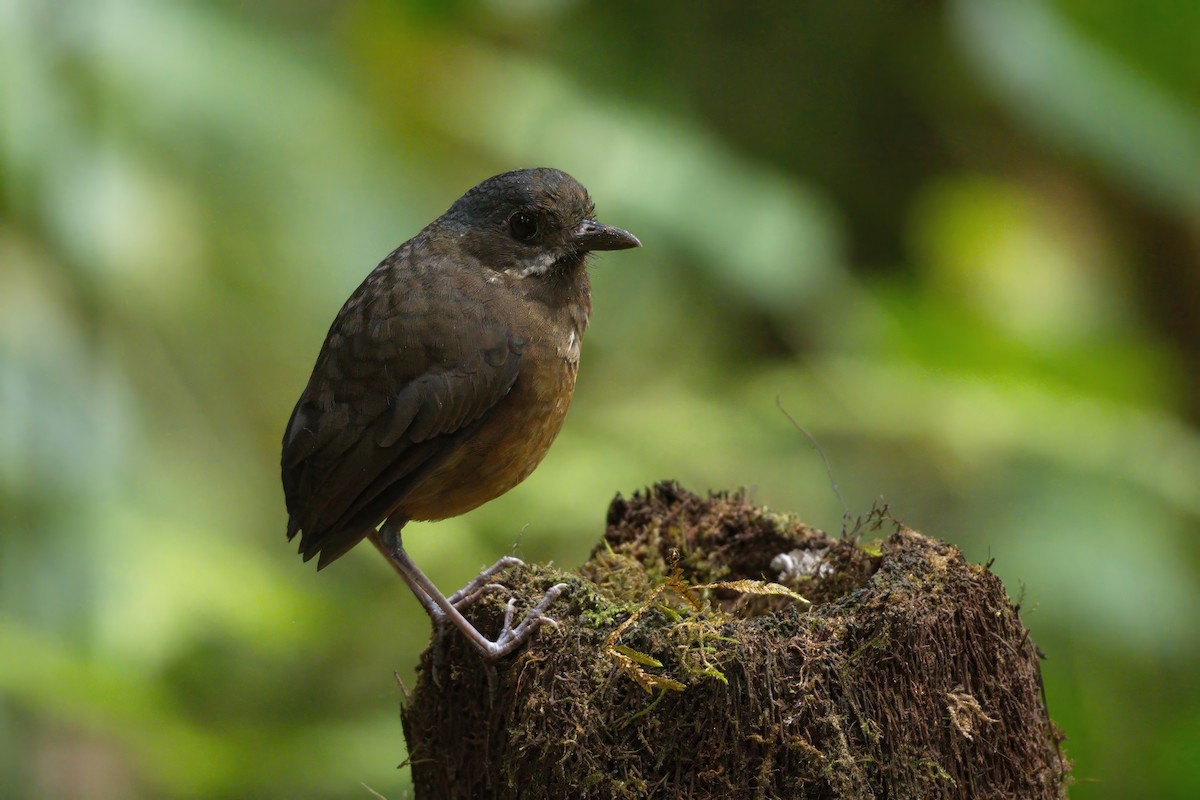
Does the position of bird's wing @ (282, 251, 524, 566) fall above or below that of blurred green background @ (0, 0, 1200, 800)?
below

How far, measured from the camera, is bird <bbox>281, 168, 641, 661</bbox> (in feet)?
11.0

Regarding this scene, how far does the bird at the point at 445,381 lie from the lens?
3348mm

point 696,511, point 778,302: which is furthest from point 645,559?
point 778,302

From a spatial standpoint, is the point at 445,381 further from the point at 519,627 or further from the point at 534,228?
the point at 519,627

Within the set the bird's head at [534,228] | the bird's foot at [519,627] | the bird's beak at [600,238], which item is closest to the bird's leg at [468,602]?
the bird's foot at [519,627]

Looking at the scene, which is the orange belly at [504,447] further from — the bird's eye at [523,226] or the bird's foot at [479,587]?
the bird's eye at [523,226]

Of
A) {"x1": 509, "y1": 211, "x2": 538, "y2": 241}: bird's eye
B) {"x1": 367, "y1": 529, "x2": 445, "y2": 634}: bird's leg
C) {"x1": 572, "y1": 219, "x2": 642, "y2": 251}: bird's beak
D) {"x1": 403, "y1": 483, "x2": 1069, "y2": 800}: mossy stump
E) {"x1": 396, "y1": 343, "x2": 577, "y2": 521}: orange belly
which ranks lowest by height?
{"x1": 403, "y1": 483, "x2": 1069, "y2": 800}: mossy stump

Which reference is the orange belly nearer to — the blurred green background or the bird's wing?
the bird's wing

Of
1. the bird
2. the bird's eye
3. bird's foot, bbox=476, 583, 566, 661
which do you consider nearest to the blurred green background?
the bird

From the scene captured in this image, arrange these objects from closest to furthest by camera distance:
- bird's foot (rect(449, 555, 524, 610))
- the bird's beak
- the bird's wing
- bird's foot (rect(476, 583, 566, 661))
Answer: bird's foot (rect(476, 583, 566, 661)) → bird's foot (rect(449, 555, 524, 610)) → the bird's wing → the bird's beak

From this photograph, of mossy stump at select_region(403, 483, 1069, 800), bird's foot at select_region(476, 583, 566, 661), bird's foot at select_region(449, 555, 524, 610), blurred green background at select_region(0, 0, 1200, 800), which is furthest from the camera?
blurred green background at select_region(0, 0, 1200, 800)

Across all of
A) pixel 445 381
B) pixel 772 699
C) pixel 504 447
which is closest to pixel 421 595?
pixel 504 447

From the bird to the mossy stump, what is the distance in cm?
42

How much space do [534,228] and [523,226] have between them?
34mm
